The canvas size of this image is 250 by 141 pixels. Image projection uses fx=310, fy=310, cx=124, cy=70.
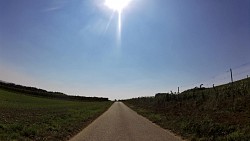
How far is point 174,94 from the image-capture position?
62.9m

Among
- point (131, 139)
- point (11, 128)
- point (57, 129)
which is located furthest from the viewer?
point (57, 129)

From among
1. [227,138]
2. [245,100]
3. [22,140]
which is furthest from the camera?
[245,100]

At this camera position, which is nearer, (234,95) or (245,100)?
(245,100)

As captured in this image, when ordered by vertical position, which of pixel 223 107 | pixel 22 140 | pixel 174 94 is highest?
pixel 174 94

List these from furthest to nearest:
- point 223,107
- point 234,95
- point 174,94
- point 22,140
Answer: point 174,94
point 234,95
point 223,107
point 22,140

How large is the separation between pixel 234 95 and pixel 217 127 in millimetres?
15004

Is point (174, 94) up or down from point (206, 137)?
up

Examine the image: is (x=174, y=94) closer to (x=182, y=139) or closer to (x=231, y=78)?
(x=231, y=78)

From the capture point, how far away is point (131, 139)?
1648 centimetres

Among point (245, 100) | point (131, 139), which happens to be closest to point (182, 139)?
point (131, 139)

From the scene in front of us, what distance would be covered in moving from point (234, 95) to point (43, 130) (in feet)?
65.6

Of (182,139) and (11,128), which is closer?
(182,139)

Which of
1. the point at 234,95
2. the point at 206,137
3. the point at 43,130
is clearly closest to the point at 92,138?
the point at 43,130

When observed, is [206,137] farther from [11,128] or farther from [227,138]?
[11,128]
